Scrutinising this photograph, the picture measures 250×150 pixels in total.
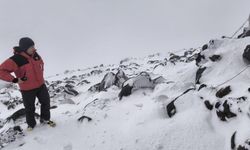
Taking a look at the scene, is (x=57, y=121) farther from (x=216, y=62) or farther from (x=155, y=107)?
(x=216, y=62)

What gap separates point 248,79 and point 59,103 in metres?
6.58

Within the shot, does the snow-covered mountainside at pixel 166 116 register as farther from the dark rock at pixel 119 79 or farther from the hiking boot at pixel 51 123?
the dark rock at pixel 119 79

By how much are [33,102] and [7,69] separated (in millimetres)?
1148

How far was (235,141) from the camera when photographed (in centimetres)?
601

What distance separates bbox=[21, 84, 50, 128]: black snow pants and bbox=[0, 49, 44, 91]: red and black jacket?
0.15m

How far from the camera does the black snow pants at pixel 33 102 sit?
7844mm

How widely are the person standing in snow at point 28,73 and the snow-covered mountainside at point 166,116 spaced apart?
656 millimetres

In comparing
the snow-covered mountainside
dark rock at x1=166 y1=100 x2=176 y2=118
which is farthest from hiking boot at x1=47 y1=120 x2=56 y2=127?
dark rock at x1=166 y1=100 x2=176 y2=118

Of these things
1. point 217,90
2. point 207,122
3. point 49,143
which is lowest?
point 49,143

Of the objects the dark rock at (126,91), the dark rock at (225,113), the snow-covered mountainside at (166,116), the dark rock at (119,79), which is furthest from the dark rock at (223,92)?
the dark rock at (119,79)

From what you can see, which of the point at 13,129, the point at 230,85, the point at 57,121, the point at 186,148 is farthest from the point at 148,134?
the point at 13,129

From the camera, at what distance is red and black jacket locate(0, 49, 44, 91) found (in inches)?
285

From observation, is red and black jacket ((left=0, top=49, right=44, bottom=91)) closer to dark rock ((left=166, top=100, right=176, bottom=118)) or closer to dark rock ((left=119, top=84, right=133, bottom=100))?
dark rock ((left=119, top=84, right=133, bottom=100))

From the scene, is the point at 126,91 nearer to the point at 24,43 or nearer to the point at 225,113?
the point at 24,43
